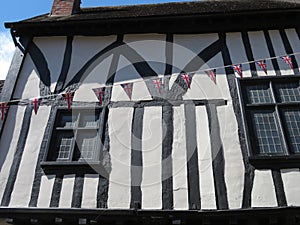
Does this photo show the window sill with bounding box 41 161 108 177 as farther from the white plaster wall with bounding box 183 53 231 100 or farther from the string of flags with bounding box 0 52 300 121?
the white plaster wall with bounding box 183 53 231 100

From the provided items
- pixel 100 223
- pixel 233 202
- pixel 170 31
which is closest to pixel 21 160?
pixel 100 223

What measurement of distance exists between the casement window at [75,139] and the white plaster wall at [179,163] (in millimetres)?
1134

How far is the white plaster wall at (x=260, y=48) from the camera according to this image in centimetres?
539

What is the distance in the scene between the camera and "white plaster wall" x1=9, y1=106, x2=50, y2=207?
438cm

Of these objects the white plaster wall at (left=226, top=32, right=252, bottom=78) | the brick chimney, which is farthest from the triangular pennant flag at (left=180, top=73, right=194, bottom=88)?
the brick chimney

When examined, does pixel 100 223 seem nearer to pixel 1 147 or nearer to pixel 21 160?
pixel 21 160

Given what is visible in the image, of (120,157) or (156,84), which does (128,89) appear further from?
(120,157)

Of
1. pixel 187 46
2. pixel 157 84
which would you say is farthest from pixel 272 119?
pixel 187 46

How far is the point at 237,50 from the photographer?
5777 mm

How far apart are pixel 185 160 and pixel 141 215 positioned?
40.9 inches

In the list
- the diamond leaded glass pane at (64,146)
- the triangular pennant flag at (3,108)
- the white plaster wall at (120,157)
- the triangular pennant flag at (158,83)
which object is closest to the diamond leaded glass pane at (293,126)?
the triangular pennant flag at (158,83)

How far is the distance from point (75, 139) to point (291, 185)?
3.18 metres

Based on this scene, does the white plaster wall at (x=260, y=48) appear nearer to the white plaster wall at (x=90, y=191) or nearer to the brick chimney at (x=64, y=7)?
the white plaster wall at (x=90, y=191)

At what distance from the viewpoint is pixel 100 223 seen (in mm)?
4043
